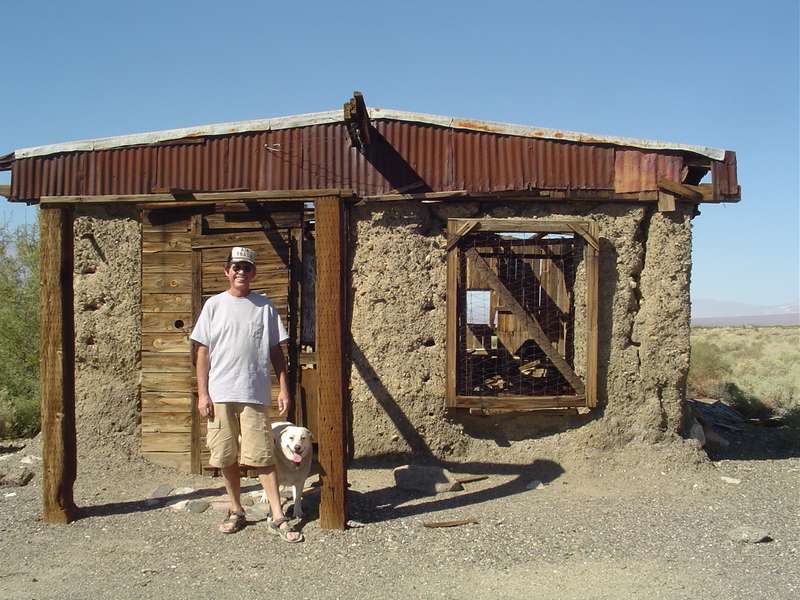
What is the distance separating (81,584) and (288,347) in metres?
2.99

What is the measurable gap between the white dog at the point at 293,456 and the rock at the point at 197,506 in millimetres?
759

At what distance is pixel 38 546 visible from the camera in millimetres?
4832

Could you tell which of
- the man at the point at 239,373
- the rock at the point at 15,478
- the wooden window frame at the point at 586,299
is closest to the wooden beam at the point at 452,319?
the wooden window frame at the point at 586,299

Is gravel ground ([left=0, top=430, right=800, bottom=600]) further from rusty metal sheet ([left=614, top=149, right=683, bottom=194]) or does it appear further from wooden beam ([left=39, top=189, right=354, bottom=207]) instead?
rusty metal sheet ([left=614, top=149, right=683, bottom=194])

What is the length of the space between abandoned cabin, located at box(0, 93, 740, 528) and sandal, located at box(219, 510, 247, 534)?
179 centimetres

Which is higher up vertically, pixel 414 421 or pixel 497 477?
pixel 414 421

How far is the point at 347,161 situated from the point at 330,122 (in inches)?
16.0

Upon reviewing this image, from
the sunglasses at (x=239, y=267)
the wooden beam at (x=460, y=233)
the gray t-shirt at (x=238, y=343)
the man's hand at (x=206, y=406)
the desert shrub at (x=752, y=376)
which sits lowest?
the desert shrub at (x=752, y=376)

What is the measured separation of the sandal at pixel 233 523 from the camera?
4981 mm

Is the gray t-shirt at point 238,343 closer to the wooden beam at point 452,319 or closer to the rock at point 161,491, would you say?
the rock at point 161,491

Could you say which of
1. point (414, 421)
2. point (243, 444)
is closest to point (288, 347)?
point (414, 421)

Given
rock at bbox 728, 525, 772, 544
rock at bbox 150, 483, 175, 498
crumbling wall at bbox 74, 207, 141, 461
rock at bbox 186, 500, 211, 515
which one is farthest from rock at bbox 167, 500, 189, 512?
rock at bbox 728, 525, 772, 544

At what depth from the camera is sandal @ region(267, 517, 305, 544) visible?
479 centimetres

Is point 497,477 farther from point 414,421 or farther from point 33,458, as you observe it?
point 33,458
